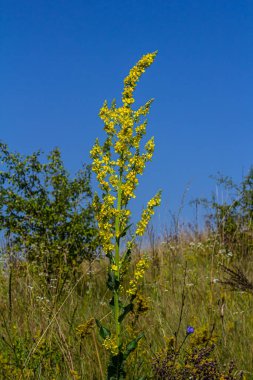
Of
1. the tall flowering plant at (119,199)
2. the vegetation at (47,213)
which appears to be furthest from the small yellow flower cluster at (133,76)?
the vegetation at (47,213)

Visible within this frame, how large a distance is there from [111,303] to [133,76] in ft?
5.99

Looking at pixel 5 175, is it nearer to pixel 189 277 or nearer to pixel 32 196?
pixel 32 196

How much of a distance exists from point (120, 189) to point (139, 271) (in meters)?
0.65

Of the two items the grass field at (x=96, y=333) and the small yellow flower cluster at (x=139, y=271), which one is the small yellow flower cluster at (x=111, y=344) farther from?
the small yellow flower cluster at (x=139, y=271)

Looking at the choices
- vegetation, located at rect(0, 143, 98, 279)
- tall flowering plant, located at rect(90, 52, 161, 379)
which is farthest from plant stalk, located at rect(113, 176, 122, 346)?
vegetation, located at rect(0, 143, 98, 279)

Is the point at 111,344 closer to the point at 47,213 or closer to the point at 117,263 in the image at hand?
the point at 117,263

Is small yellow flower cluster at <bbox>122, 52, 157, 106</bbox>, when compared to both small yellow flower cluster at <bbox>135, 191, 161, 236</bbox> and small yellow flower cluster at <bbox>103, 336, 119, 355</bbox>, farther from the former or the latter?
small yellow flower cluster at <bbox>103, 336, 119, 355</bbox>

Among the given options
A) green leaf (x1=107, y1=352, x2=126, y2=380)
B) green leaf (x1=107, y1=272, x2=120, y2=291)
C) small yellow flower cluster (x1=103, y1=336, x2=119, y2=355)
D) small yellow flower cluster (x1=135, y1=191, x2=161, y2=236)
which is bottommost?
green leaf (x1=107, y1=352, x2=126, y2=380)

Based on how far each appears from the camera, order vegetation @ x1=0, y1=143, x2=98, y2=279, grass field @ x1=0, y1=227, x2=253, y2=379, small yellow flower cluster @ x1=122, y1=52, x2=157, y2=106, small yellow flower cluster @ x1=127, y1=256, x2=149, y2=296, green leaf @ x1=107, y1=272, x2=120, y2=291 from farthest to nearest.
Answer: vegetation @ x1=0, y1=143, x2=98, y2=279 < grass field @ x1=0, y1=227, x2=253, y2=379 < small yellow flower cluster @ x1=122, y1=52, x2=157, y2=106 < small yellow flower cluster @ x1=127, y1=256, x2=149, y2=296 < green leaf @ x1=107, y1=272, x2=120, y2=291

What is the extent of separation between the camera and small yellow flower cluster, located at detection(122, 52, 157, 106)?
5051 millimetres

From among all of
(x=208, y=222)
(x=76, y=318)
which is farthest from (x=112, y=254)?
(x=208, y=222)

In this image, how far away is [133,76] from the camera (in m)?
5.09

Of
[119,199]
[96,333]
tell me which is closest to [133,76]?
[119,199]

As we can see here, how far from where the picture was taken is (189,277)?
10.8 meters
